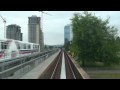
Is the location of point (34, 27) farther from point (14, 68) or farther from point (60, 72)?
point (14, 68)

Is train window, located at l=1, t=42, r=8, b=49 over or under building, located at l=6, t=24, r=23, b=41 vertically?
under

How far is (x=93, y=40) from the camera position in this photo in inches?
1825

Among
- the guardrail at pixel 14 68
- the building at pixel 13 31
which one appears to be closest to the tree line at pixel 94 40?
the building at pixel 13 31

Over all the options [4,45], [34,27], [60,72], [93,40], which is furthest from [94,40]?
[4,45]

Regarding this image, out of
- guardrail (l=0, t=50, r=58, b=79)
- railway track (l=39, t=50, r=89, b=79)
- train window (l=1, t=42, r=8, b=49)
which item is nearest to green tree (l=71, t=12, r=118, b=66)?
railway track (l=39, t=50, r=89, b=79)

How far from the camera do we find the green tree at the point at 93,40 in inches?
1839

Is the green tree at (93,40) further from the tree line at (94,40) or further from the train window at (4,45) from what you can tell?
the train window at (4,45)

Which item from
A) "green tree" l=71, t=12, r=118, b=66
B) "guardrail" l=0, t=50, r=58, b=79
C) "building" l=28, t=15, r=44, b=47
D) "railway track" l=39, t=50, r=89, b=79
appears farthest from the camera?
"green tree" l=71, t=12, r=118, b=66

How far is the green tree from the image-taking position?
46.7 m

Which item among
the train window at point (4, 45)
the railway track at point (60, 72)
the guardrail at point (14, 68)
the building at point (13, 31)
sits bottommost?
the railway track at point (60, 72)

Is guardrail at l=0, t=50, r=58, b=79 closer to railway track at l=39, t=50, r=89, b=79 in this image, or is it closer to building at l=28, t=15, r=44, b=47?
railway track at l=39, t=50, r=89, b=79
